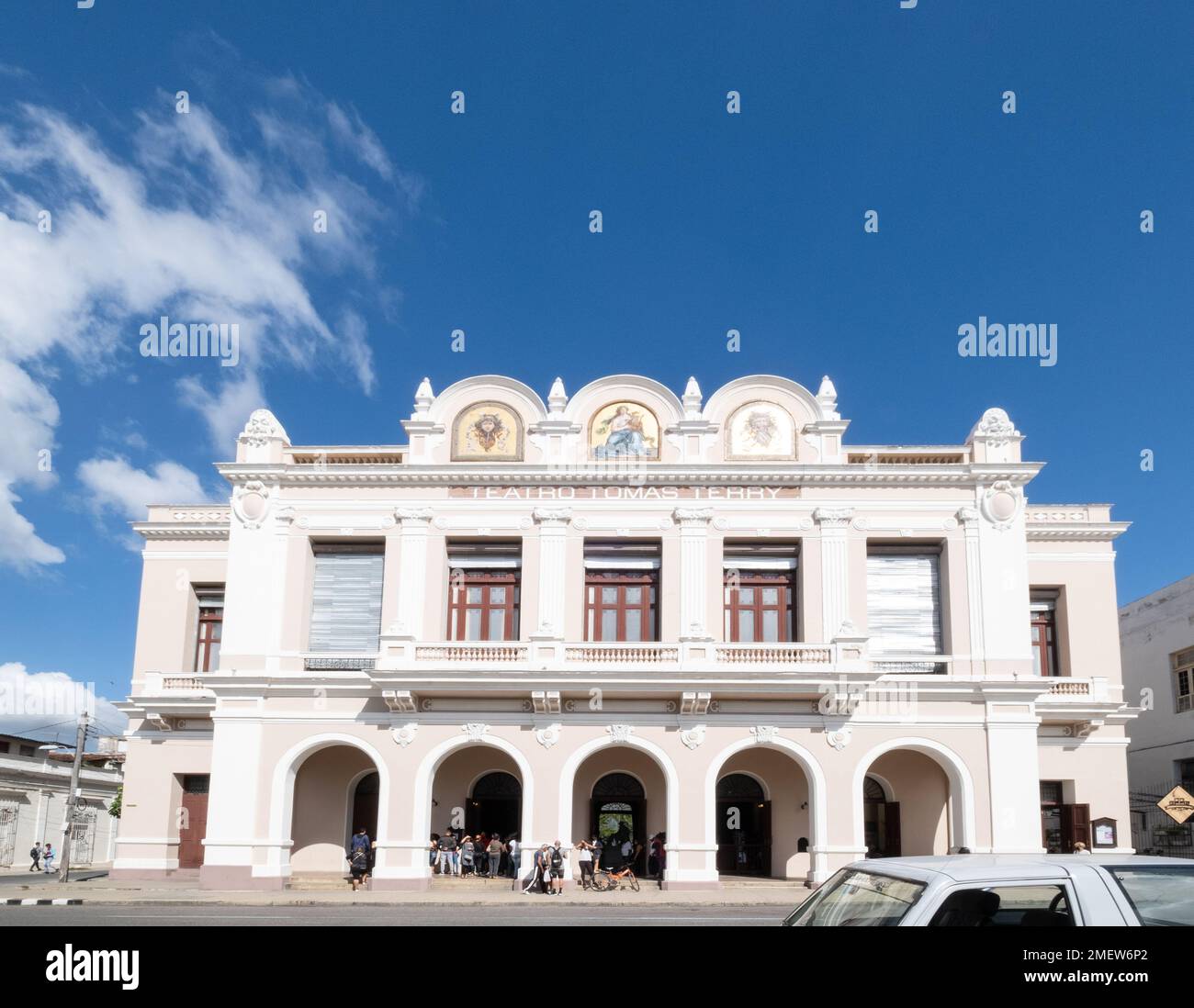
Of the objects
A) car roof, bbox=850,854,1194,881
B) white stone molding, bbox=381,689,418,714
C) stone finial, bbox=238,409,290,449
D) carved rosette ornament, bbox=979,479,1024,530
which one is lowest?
Result: car roof, bbox=850,854,1194,881

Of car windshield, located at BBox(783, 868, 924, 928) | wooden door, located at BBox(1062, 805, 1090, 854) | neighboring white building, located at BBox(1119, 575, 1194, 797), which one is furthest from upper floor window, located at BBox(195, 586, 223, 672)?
neighboring white building, located at BBox(1119, 575, 1194, 797)

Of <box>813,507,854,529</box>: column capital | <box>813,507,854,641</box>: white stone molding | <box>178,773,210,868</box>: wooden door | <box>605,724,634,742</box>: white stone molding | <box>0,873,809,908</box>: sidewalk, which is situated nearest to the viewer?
<box>0,873,809,908</box>: sidewalk

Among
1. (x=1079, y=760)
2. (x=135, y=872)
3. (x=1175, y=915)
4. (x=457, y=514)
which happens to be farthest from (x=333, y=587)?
(x=1175, y=915)

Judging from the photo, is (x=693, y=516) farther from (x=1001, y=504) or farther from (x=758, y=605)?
(x=1001, y=504)

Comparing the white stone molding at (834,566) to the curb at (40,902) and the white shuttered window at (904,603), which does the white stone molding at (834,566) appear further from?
the curb at (40,902)

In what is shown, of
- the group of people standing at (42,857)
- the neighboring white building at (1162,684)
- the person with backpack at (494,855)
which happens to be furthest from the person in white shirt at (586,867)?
the group of people standing at (42,857)

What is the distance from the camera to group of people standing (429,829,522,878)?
25562 millimetres

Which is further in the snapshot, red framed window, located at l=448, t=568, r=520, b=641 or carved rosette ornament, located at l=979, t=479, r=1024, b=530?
red framed window, located at l=448, t=568, r=520, b=641

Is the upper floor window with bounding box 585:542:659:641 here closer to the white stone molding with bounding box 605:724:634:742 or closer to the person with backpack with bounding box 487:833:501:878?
the white stone molding with bounding box 605:724:634:742

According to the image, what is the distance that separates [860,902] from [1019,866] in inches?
35.7

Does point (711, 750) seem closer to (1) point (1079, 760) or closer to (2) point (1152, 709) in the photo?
(1) point (1079, 760)

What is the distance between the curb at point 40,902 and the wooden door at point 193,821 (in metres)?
5.91

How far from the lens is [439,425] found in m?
27.3

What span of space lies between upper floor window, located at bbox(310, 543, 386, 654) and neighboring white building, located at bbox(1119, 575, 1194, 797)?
2406cm
